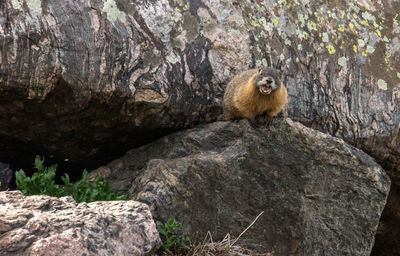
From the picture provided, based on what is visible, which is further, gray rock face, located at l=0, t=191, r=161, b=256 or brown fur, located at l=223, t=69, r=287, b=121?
brown fur, located at l=223, t=69, r=287, b=121

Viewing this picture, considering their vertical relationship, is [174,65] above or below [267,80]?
above

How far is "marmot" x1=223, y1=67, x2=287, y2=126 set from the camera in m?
6.59

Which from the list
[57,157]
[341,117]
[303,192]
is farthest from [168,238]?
[341,117]

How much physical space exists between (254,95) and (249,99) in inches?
3.3

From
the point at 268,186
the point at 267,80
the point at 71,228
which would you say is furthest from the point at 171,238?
the point at 267,80

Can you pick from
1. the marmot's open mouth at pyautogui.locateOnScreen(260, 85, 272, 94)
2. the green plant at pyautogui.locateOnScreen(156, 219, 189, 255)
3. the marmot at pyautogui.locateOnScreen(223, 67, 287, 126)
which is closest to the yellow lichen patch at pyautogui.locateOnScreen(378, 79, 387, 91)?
the marmot at pyautogui.locateOnScreen(223, 67, 287, 126)

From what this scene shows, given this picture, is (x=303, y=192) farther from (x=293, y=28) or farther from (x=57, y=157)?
(x=57, y=157)

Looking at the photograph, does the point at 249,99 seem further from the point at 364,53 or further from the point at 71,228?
the point at 71,228

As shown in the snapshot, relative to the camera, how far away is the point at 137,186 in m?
5.59

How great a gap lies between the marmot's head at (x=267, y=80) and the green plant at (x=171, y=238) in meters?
2.37

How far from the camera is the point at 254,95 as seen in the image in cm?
693

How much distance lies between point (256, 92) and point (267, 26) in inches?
36.6

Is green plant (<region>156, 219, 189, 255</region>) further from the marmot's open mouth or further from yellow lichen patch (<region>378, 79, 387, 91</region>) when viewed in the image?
yellow lichen patch (<region>378, 79, 387, 91</region>)

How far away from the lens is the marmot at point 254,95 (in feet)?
21.6
